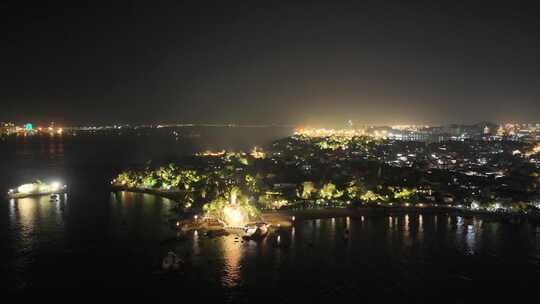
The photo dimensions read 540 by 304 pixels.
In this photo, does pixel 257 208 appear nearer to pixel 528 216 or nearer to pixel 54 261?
pixel 54 261

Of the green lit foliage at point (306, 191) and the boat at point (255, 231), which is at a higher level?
the green lit foliage at point (306, 191)

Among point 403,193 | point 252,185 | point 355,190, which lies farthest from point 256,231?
point 403,193

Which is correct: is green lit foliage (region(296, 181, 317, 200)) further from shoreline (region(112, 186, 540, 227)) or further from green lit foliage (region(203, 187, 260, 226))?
green lit foliage (region(203, 187, 260, 226))

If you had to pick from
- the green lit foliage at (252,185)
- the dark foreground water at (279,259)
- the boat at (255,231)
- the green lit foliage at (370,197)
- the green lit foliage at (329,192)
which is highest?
the green lit foliage at (252,185)

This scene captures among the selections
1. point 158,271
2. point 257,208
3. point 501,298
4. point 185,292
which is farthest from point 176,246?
point 501,298

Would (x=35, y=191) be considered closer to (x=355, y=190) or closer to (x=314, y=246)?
(x=314, y=246)

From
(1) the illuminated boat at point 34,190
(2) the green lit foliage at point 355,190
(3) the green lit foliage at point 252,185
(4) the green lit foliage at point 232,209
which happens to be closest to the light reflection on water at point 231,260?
(4) the green lit foliage at point 232,209

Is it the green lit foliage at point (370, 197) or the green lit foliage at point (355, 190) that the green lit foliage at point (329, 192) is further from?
the green lit foliage at point (370, 197)
